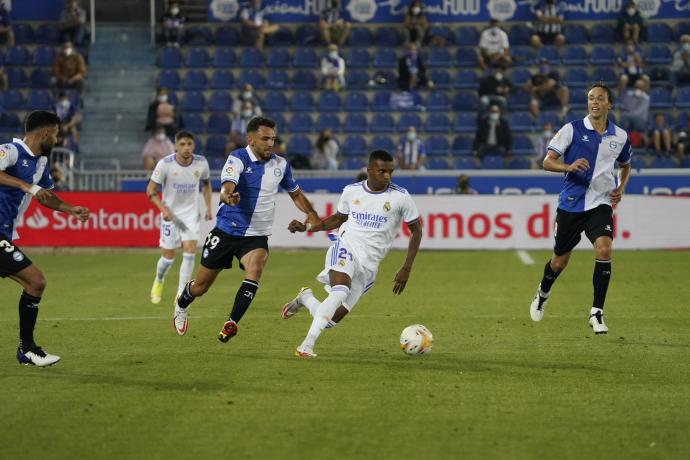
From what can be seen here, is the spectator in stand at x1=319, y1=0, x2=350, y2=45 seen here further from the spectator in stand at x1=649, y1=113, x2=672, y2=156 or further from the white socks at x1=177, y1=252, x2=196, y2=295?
the white socks at x1=177, y1=252, x2=196, y2=295

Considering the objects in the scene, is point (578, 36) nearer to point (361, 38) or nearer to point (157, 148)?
point (361, 38)

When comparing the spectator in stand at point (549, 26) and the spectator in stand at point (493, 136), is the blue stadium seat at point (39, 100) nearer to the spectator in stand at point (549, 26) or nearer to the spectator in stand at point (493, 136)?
the spectator in stand at point (493, 136)

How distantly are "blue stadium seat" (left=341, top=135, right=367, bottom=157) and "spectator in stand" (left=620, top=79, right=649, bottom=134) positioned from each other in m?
6.86

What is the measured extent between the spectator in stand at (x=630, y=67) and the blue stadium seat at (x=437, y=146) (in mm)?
4914

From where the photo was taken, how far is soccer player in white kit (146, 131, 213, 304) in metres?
16.2

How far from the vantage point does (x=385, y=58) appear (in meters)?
33.6

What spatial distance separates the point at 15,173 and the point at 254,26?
2423 cm

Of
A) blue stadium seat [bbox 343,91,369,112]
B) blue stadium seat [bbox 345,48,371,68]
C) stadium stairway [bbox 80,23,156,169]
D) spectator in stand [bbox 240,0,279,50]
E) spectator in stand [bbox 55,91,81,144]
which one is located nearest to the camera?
spectator in stand [bbox 55,91,81,144]

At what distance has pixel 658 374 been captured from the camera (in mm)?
9641

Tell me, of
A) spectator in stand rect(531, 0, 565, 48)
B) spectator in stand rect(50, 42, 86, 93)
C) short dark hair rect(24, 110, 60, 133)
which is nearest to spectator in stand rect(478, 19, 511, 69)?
spectator in stand rect(531, 0, 565, 48)

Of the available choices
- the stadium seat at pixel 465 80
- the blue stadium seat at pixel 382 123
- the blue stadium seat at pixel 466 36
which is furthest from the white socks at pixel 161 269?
the blue stadium seat at pixel 466 36

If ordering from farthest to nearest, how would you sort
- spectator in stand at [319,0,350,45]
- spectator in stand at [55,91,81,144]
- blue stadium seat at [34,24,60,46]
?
blue stadium seat at [34,24,60,46]
spectator in stand at [319,0,350,45]
spectator in stand at [55,91,81,144]

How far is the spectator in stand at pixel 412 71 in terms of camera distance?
105 feet

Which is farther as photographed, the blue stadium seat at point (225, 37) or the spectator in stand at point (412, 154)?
the blue stadium seat at point (225, 37)
